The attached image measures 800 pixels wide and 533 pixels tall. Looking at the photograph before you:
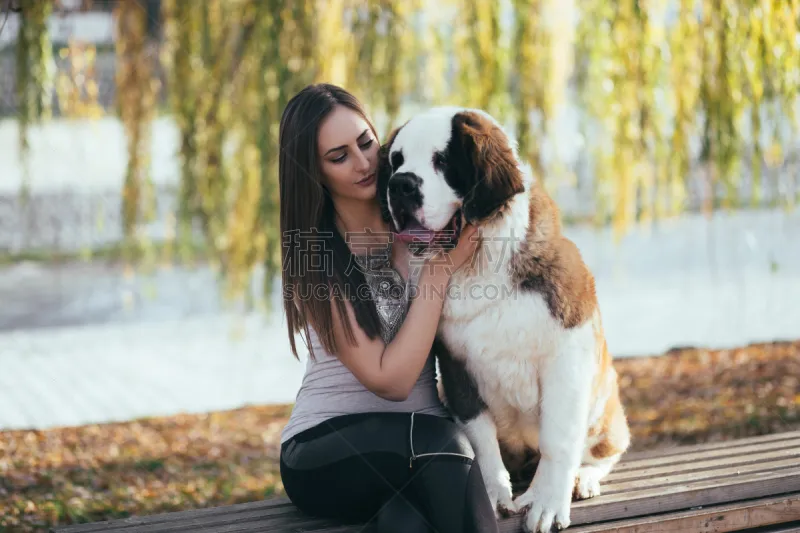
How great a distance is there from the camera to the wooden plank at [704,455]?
9.48 feet

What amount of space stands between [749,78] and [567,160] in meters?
1.05

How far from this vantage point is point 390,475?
2332mm

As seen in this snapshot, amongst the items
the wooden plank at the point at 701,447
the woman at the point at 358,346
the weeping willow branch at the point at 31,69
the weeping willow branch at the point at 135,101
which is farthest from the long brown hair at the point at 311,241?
the weeping willow branch at the point at 31,69

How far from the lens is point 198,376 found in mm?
7305

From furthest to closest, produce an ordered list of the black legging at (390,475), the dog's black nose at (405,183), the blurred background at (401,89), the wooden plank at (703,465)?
the blurred background at (401,89) < the wooden plank at (703,465) < the dog's black nose at (405,183) < the black legging at (390,475)

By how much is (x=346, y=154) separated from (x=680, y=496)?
4.66ft

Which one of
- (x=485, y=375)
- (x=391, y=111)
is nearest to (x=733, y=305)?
(x=391, y=111)

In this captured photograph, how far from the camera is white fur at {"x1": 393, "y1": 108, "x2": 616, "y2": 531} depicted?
2391mm

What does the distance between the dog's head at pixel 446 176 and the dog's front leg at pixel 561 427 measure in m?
0.45

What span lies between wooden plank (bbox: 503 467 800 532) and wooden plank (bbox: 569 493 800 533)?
0.03 m

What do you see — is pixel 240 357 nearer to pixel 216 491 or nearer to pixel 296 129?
pixel 216 491

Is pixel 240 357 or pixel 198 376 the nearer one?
pixel 198 376

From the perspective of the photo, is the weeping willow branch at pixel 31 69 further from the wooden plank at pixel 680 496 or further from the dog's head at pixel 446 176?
the wooden plank at pixel 680 496

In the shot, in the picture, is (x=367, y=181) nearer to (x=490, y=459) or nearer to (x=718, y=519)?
(x=490, y=459)
